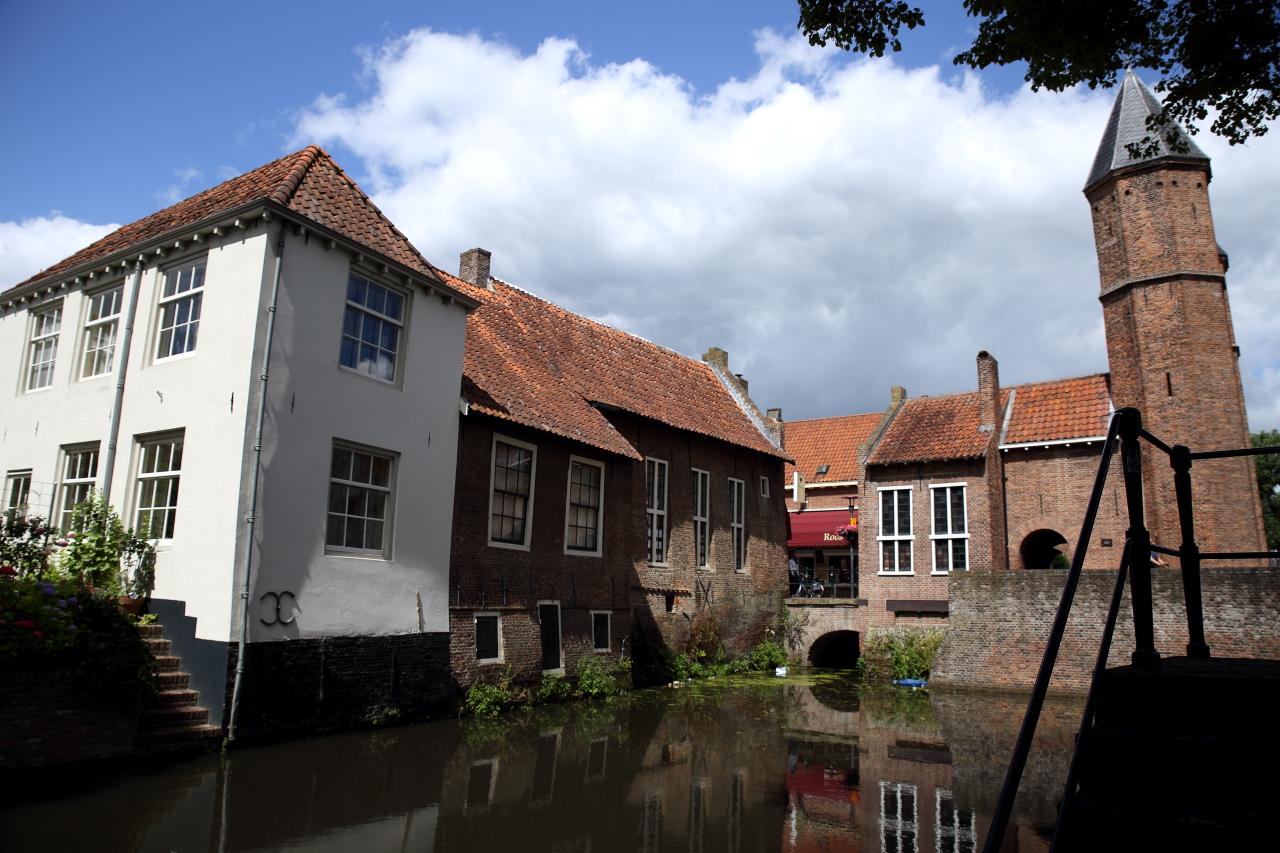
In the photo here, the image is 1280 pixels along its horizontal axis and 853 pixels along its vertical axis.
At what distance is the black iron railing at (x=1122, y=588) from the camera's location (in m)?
2.55

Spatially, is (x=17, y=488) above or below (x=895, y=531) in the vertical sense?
below

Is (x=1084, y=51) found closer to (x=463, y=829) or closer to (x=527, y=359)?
(x=463, y=829)

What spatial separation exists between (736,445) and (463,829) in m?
17.6

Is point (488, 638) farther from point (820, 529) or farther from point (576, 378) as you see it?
point (820, 529)

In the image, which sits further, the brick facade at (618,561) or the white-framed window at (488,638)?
the brick facade at (618,561)

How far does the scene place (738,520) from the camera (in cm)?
2448

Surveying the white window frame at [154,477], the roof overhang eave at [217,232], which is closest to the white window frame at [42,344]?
the roof overhang eave at [217,232]

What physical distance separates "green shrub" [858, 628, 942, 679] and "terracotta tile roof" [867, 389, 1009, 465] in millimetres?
5245

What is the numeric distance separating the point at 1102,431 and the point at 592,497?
601 inches

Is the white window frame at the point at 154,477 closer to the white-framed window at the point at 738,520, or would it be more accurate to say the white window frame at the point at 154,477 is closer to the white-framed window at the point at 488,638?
the white-framed window at the point at 488,638

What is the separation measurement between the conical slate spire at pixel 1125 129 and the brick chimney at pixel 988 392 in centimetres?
576

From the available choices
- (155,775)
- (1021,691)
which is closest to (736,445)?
(1021,691)

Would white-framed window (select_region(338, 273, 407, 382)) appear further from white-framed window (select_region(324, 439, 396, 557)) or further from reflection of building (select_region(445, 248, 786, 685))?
reflection of building (select_region(445, 248, 786, 685))

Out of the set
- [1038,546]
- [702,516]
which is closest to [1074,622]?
[1038,546]
